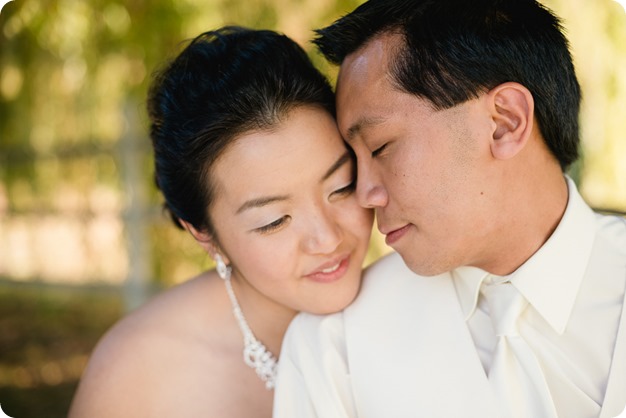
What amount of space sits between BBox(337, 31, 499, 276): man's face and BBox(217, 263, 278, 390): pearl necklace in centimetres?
71

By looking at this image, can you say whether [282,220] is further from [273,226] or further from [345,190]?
[345,190]

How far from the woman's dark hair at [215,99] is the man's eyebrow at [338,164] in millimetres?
196

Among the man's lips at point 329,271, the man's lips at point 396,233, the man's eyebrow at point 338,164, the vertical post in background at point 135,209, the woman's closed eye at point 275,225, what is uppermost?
the man's eyebrow at point 338,164

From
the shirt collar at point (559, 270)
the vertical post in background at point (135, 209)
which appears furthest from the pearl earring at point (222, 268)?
the vertical post in background at point (135, 209)

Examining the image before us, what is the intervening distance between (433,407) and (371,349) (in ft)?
0.85

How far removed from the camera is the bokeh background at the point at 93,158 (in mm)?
3377

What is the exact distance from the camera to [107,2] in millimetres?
5738

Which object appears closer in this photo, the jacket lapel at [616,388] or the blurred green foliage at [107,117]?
the jacket lapel at [616,388]

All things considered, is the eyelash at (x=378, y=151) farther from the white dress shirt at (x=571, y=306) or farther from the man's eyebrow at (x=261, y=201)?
the white dress shirt at (x=571, y=306)

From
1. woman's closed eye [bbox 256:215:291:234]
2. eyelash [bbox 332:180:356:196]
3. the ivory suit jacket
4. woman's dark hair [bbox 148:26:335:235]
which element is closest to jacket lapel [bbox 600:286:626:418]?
the ivory suit jacket

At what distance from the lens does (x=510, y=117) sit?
202cm

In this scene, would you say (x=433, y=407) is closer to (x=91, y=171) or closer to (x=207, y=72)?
(x=207, y=72)

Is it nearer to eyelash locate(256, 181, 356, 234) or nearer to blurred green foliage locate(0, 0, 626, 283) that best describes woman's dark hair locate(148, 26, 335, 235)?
eyelash locate(256, 181, 356, 234)

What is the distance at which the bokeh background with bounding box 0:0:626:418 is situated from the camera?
3377 millimetres
